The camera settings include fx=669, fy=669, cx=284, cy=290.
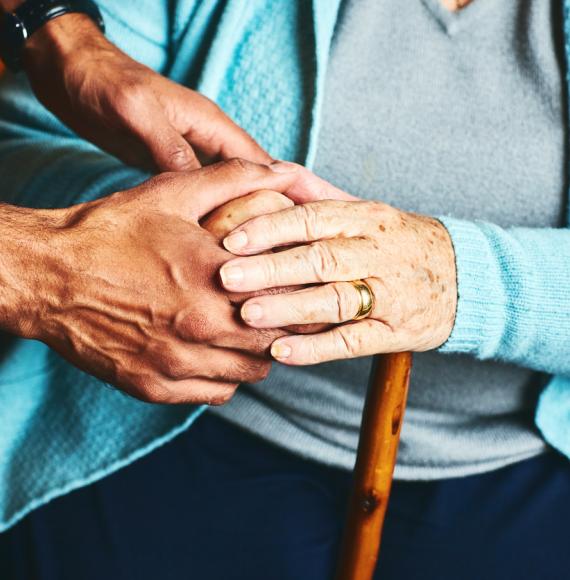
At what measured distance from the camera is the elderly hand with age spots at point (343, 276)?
2.12ft

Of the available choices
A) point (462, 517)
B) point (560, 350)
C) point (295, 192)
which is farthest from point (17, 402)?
point (560, 350)

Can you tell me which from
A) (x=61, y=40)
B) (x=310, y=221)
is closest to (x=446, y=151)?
(x=310, y=221)

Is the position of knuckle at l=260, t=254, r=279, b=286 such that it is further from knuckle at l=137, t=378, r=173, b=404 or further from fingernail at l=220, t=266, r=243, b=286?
knuckle at l=137, t=378, r=173, b=404

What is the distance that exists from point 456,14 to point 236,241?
1.60ft

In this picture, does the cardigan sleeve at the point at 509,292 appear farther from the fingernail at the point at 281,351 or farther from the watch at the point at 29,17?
the watch at the point at 29,17

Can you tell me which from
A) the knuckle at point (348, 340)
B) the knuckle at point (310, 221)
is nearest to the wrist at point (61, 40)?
the knuckle at point (310, 221)

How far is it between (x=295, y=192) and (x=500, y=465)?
0.49m

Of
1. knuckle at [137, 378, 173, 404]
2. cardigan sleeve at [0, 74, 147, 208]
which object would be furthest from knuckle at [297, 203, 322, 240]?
cardigan sleeve at [0, 74, 147, 208]

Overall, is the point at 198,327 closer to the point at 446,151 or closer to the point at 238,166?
the point at 238,166

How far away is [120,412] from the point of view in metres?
0.99

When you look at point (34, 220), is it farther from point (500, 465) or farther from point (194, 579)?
point (500, 465)

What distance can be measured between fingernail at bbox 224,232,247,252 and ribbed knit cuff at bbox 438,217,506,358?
223 mm

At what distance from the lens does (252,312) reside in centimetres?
64

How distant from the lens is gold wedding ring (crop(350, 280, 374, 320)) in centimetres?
65
